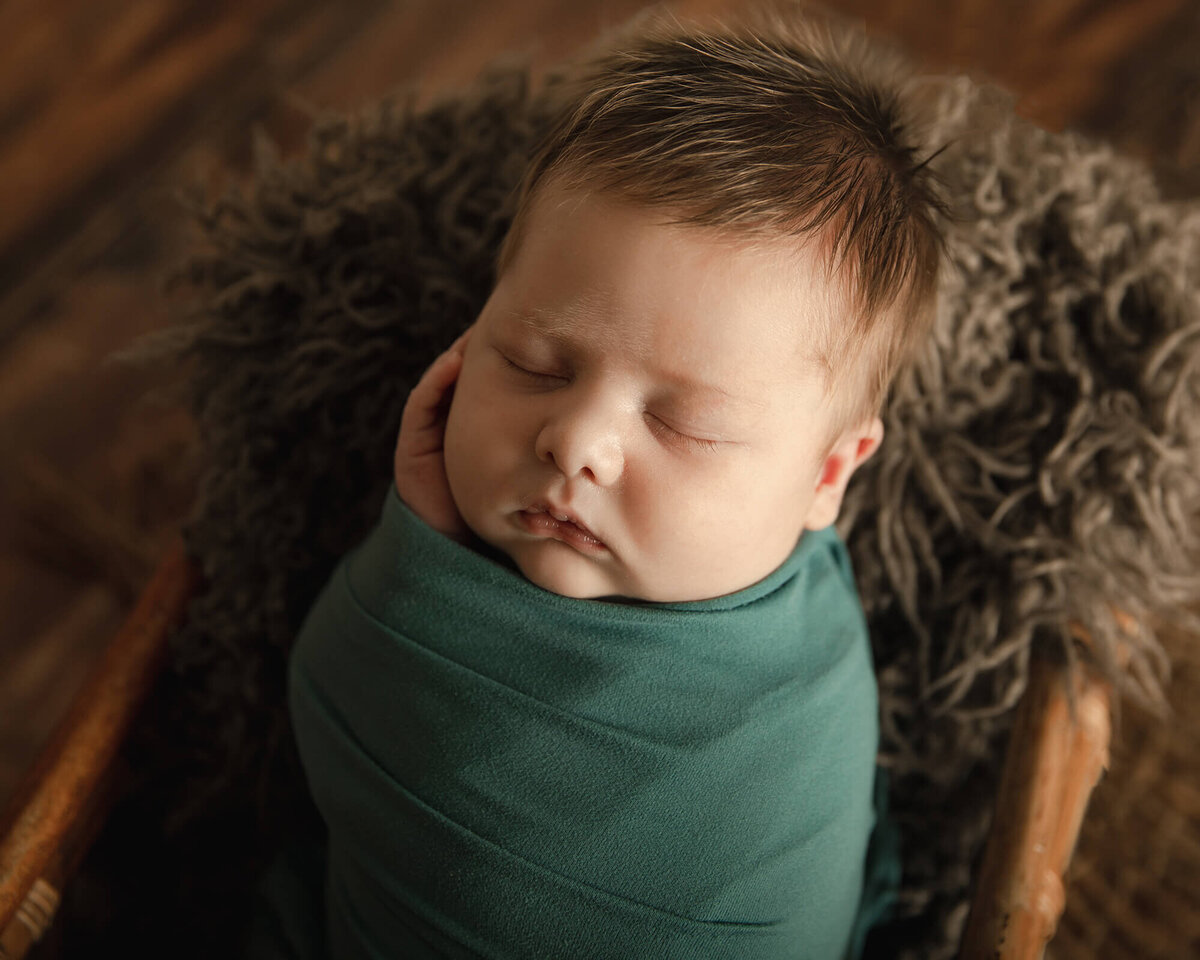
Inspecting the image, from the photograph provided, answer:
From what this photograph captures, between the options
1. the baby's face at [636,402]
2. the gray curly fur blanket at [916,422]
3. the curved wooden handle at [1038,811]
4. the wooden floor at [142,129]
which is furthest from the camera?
the wooden floor at [142,129]

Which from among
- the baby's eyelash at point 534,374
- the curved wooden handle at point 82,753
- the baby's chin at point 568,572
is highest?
the baby's eyelash at point 534,374

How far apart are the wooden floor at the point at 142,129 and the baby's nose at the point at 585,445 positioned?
1.10m

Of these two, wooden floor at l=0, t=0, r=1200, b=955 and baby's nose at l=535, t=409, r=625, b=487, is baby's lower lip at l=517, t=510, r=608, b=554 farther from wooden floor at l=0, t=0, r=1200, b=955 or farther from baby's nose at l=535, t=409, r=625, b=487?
wooden floor at l=0, t=0, r=1200, b=955

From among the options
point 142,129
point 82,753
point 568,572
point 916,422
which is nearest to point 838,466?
point 916,422

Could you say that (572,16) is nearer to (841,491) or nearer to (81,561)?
(81,561)

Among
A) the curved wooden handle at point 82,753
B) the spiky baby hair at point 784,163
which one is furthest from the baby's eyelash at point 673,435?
the curved wooden handle at point 82,753

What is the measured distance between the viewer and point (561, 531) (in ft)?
2.14

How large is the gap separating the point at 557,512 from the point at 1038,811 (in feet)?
1.54

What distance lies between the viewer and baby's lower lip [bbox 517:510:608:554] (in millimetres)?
647

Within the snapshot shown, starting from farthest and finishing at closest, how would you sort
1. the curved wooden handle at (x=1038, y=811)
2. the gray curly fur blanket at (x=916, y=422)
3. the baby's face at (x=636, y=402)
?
the gray curly fur blanket at (x=916, y=422) → the curved wooden handle at (x=1038, y=811) → the baby's face at (x=636, y=402)

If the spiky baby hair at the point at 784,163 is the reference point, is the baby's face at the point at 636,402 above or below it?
below

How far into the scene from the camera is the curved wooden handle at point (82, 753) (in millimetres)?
678

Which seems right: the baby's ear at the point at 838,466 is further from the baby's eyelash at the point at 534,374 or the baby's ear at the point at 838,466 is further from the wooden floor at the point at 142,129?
the wooden floor at the point at 142,129

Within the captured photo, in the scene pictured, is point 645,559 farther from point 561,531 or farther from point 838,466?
point 838,466
